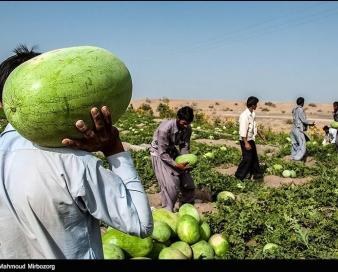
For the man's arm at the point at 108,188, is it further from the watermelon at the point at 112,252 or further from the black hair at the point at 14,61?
the watermelon at the point at 112,252

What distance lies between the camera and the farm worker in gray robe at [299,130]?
12750 mm

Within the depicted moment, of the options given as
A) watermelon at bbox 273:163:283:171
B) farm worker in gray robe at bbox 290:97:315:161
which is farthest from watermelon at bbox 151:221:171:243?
farm worker in gray robe at bbox 290:97:315:161

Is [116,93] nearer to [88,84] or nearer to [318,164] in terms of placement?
[88,84]

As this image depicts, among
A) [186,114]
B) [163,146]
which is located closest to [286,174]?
[163,146]

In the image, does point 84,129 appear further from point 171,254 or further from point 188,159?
point 188,159

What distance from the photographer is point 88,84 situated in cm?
206

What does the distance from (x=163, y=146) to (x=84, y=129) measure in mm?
5096

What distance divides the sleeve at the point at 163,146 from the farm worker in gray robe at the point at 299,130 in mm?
6619

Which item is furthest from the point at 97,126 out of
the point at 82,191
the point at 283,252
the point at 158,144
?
the point at 158,144

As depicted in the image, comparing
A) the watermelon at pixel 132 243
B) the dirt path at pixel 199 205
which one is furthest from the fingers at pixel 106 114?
the dirt path at pixel 199 205

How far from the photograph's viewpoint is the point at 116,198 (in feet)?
6.54

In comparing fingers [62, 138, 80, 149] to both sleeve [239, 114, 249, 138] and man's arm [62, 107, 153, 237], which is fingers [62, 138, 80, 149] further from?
sleeve [239, 114, 249, 138]
